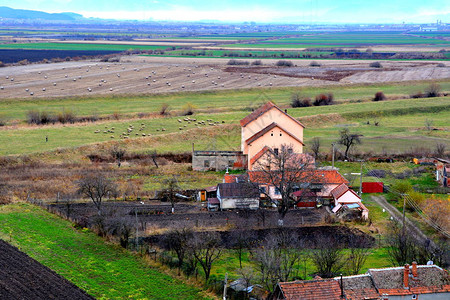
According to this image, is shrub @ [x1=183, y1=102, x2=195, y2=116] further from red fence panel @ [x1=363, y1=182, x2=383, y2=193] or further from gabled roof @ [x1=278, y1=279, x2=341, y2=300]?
gabled roof @ [x1=278, y1=279, x2=341, y2=300]

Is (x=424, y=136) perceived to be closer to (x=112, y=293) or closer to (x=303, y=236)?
(x=303, y=236)

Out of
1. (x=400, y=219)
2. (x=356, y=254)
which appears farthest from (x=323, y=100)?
(x=356, y=254)

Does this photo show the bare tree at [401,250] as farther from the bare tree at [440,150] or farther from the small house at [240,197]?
the bare tree at [440,150]

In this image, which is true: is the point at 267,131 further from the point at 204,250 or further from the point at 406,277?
the point at 406,277

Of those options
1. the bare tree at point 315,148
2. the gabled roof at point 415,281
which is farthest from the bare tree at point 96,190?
the bare tree at point 315,148

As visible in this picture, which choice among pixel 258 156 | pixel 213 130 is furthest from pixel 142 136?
pixel 258 156

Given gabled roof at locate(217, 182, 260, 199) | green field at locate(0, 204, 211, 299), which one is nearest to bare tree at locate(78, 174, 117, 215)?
green field at locate(0, 204, 211, 299)
